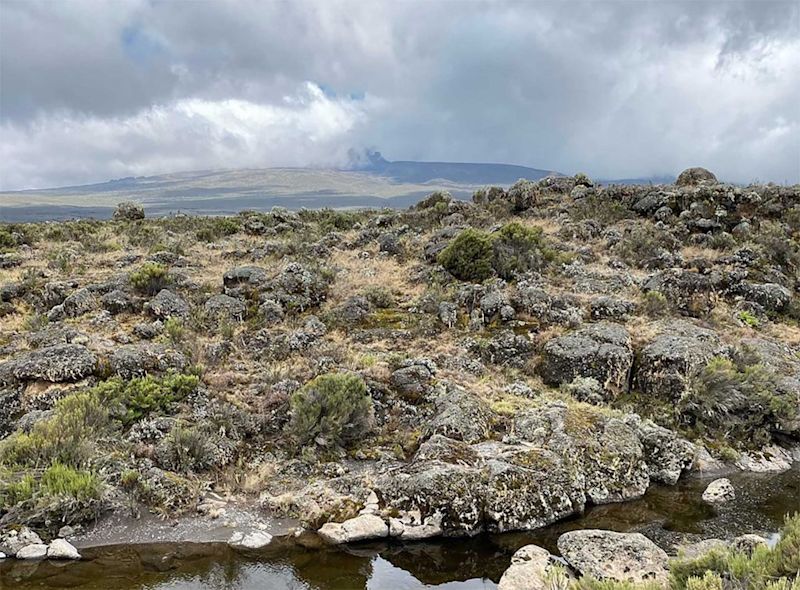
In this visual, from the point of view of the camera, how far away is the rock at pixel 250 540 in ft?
27.3

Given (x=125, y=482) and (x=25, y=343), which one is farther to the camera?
(x=25, y=343)

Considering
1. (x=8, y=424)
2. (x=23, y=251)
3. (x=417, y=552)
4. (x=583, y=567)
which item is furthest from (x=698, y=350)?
(x=23, y=251)

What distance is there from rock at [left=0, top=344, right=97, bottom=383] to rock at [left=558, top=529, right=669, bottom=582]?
10261 millimetres

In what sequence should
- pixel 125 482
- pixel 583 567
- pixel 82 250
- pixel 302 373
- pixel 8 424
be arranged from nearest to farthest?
pixel 583 567, pixel 125 482, pixel 8 424, pixel 302 373, pixel 82 250

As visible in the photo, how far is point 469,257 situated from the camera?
21.5m


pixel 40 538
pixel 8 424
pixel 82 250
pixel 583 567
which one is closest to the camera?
pixel 583 567

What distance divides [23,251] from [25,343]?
16.2 m

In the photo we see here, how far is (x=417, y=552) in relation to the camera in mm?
8422

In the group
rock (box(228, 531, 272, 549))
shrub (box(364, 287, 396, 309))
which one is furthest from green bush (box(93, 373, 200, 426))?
shrub (box(364, 287, 396, 309))

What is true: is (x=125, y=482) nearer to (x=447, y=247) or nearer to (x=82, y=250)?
(x=447, y=247)

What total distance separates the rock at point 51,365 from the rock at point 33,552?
470cm

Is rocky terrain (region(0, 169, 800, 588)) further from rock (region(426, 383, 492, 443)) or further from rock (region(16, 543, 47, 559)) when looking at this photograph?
rock (region(16, 543, 47, 559))

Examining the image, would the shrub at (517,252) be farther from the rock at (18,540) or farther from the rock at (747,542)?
the rock at (18,540)

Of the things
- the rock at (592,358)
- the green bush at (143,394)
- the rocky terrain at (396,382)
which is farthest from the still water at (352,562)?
the rock at (592,358)
